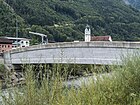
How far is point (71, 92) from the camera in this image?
21.1ft

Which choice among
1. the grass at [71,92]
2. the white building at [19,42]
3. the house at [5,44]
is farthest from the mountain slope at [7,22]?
the grass at [71,92]

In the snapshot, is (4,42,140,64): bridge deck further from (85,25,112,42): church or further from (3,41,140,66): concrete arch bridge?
(85,25,112,42): church

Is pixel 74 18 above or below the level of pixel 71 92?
above

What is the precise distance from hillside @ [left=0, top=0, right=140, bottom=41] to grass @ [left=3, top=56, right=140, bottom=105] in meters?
72.1

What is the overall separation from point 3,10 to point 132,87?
80478mm

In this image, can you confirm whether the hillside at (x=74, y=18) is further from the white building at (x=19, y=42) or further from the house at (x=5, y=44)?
the house at (x=5, y=44)

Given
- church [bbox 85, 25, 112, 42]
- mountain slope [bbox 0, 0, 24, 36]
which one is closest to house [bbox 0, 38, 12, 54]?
church [bbox 85, 25, 112, 42]

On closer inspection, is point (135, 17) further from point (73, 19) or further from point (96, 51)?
point (96, 51)

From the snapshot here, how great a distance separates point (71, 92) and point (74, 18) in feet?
383

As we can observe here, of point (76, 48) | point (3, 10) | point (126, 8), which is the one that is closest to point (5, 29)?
point (3, 10)

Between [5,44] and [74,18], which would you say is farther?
[74,18]

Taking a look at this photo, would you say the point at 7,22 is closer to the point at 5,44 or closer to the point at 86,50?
the point at 5,44

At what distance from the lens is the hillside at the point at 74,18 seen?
Result: 8975 centimetres

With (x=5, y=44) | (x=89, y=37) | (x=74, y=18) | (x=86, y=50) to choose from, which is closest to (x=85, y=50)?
(x=86, y=50)
